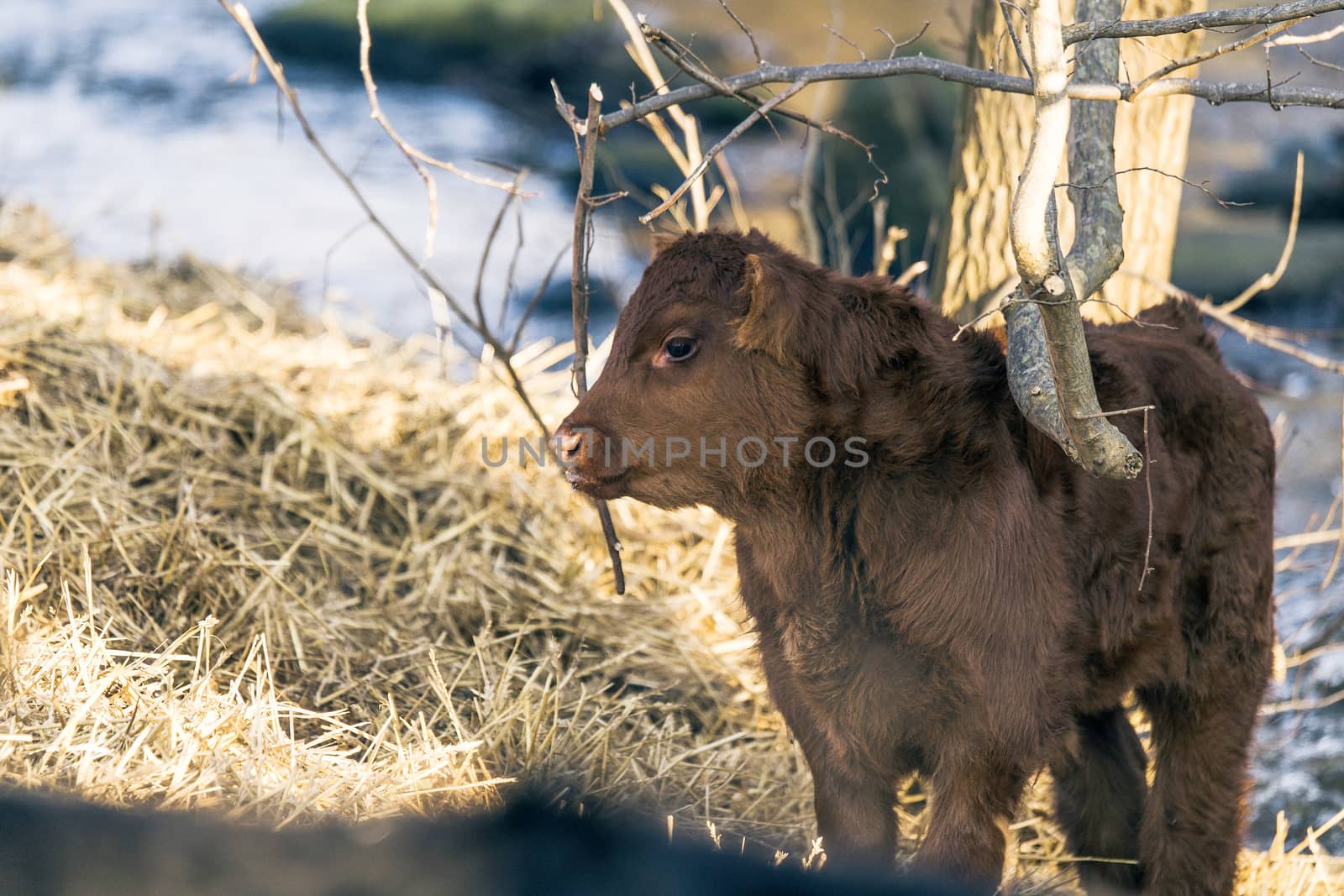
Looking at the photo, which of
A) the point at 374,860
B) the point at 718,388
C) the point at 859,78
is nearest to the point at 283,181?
the point at 859,78

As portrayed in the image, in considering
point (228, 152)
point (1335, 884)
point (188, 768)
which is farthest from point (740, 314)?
point (228, 152)

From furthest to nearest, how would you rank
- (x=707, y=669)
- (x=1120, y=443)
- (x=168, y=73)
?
1. (x=168, y=73)
2. (x=707, y=669)
3. (x=1120, y=443)

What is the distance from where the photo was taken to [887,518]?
256 cm

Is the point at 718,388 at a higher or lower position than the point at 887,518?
higher

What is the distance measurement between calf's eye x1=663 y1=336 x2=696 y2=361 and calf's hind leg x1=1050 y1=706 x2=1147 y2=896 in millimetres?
1632

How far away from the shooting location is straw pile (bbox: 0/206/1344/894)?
2.86 metres

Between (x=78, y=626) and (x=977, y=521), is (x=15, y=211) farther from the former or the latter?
(x=977, y=521)

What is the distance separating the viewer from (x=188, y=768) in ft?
8.92

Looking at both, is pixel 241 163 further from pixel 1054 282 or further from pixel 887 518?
pixel 1054 282

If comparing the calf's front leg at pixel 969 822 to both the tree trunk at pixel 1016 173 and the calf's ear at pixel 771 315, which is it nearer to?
the calf's ear at pixel 771 315

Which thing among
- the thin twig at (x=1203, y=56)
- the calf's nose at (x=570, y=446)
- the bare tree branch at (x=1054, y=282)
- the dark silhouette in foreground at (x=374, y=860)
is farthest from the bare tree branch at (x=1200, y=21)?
the dark silhouette in foreground at (x=374, y=860)

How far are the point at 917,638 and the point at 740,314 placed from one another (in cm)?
78

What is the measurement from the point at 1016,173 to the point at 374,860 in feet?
10.8

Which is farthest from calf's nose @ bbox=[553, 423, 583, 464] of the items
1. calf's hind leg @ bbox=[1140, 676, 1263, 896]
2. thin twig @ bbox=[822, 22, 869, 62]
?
calf's hind leg @ bbox=[1140, 676, 1263, 896]
